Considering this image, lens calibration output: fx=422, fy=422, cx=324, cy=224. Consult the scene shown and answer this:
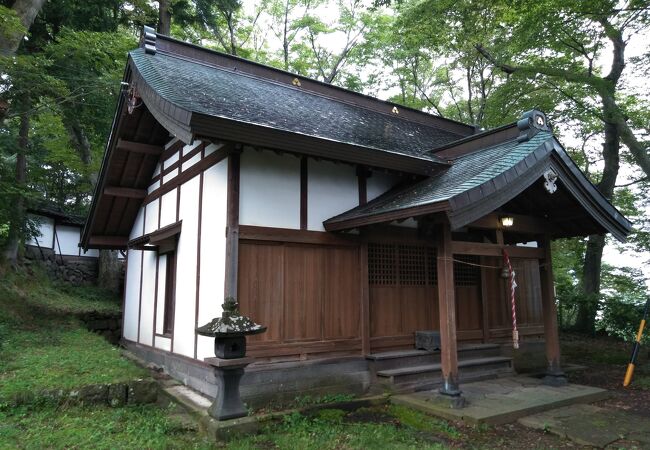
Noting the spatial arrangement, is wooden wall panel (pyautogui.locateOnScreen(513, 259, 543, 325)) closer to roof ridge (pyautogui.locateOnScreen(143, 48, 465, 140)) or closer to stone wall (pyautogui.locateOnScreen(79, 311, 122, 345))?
roof ridge (pyautogui.locateOnScreen(143, 48, 465, 140))

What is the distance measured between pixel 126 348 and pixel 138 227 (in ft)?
10.7

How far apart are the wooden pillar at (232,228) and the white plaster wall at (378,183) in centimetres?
267

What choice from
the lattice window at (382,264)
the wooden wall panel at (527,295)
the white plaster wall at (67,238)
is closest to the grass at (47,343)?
the white plaster wall at (67,238)

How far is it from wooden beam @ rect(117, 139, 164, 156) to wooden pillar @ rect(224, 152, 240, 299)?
409cm

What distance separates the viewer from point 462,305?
8805 mm

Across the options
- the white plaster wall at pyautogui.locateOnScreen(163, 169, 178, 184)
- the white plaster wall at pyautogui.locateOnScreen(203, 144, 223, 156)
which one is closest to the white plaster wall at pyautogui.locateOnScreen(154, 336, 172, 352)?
the white plaster wall at pyautogui.locateOnScreen(163, 169, 178, 184)

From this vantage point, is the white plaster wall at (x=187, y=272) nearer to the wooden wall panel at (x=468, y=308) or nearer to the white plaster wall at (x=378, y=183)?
the white plaster wall at (x=378, y=183)

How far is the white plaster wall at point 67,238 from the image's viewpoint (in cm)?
1886

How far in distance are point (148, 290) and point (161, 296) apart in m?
1.11

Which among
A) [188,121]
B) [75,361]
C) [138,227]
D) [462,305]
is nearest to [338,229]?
[188,121]

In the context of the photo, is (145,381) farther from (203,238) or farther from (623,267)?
(623,267)

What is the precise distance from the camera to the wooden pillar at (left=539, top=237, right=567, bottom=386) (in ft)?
24.9

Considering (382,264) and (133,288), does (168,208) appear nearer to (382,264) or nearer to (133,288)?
(133,288)

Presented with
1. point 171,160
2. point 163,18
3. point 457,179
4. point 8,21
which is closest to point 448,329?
point 457,179
